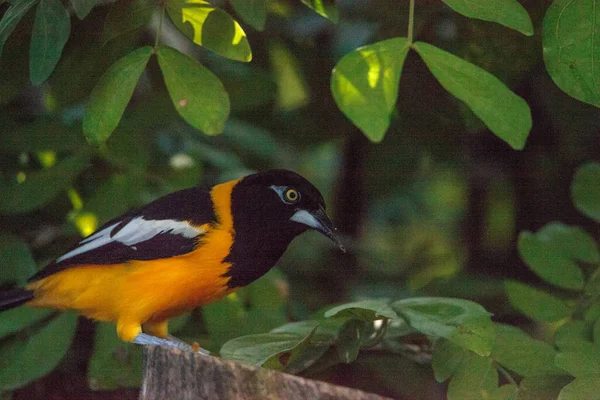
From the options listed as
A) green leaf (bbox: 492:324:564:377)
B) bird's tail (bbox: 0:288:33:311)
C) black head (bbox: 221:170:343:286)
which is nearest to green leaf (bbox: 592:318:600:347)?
green leaf (bbox: 492:324:564:377)

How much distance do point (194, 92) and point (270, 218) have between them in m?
0.93

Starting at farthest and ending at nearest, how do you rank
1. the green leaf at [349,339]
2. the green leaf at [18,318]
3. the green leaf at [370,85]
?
the green leaf at [18,318]
the green leaf at [349,339]
the green leaf at [370,85]

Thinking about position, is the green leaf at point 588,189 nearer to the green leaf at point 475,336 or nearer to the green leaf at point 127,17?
the green leaf at point 475,336

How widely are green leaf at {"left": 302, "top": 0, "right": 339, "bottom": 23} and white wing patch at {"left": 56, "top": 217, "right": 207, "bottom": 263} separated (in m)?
1.01

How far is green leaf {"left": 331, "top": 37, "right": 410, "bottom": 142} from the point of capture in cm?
222

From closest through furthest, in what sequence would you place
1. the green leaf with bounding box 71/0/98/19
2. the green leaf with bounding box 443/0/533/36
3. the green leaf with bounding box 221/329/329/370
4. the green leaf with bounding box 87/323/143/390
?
1. the green leaf with bounding box 443/0/533/36
2. the green leaf with bounding box 71/0/98/19
3. the green leaf with bounding box 221/329/329/370
4. the green leaf with bounding box 87/323/143/390

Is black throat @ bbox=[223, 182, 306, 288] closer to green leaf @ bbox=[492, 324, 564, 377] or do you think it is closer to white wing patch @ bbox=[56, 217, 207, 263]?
white wing patch @ bbox=[56, 217, 207, 263]

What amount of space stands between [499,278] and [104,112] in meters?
3.47

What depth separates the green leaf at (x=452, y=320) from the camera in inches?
104

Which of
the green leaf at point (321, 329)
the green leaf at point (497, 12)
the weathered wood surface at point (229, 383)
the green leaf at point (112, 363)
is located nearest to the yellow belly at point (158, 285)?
the green leaf at point (112, 363)

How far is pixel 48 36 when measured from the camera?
107 inches

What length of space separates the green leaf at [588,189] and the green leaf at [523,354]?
3.29ft

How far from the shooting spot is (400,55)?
7.79ft

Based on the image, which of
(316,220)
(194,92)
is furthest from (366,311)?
(194,92)
